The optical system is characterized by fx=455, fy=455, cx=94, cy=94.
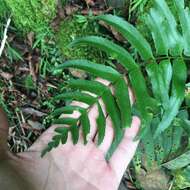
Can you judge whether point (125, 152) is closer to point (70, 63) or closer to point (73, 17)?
point (70, 63)

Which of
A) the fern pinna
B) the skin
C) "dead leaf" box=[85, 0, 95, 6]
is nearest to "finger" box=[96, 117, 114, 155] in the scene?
the skin

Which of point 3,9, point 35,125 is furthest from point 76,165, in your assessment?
point 3,9

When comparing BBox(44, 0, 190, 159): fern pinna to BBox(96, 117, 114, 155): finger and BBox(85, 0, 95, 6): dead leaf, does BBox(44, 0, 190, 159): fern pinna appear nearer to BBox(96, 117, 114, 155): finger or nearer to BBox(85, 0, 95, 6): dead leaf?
BBox(96, 117, 114, 155): finger

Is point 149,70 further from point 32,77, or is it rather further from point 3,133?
point 32,77

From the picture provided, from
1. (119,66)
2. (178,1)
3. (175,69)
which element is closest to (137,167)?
(119,66)

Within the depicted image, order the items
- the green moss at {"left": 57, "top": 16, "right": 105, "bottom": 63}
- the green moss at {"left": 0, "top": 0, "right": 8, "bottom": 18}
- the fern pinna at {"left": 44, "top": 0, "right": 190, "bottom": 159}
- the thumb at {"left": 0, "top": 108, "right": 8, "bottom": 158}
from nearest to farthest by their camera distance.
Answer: the fern pinna at {"left": 44, "top": 0, "right": 190, "bottom": 159}, the thumb at {"left": 0, "top": 108, "right": 8, "bottom": 158}, the green moss at {"left": 57, "top": 16, "right": 105, "bottom": 63}, the green moss at {"left": 0, "top": 0, "right": 8, "bottom": 18}

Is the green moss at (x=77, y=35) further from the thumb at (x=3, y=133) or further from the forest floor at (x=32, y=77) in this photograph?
the thumb at (x=3, y=133)
